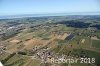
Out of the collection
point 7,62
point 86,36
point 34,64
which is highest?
point 86,36

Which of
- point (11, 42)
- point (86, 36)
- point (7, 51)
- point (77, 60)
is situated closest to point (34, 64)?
point (7, 51)

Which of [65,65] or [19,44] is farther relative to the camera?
[19,44]

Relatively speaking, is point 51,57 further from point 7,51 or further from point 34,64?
point 7,51

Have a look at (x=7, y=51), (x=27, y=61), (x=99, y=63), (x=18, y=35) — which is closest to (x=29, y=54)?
(x=27, y=61)

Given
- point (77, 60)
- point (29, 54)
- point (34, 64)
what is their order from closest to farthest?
point (77, 60) → point (34, 64) → point (29, 54)

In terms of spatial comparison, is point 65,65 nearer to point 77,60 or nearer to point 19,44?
point 77,60

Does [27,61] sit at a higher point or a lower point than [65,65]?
lower

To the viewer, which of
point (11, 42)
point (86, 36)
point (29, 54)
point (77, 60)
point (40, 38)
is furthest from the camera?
point (40, 38)

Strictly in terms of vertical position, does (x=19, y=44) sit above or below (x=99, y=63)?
below

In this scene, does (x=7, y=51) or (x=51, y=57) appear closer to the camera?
(x=51, y=57)
